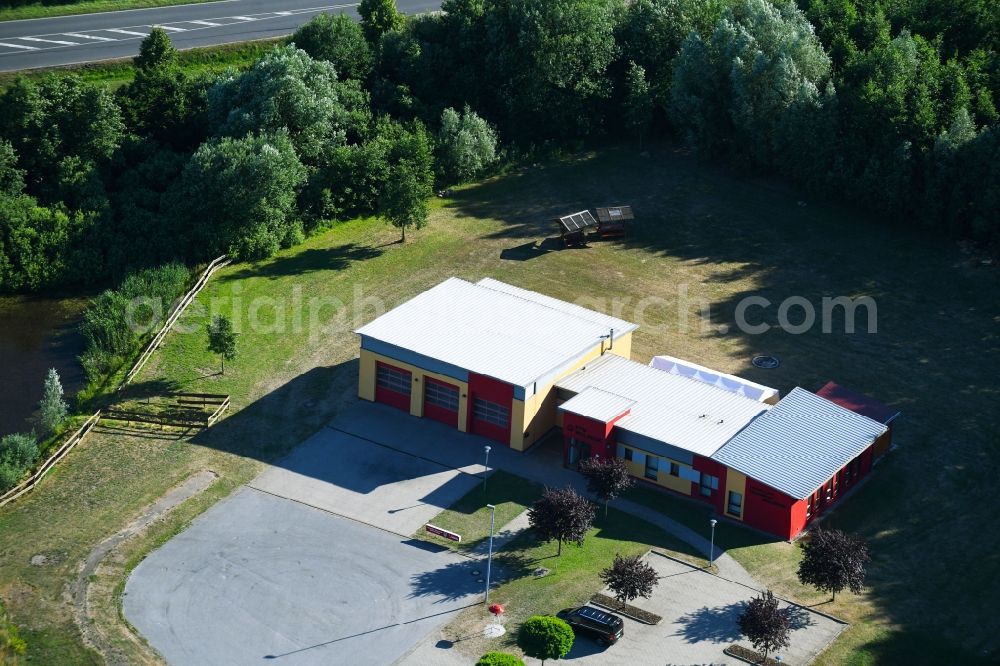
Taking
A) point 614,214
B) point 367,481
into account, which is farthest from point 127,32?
point 367,481

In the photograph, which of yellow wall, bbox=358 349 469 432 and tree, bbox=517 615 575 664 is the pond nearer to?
yellow wall, bbox=358 349 469 432

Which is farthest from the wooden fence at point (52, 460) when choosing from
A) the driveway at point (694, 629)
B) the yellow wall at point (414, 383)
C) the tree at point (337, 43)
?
the tree at point (337, 43)

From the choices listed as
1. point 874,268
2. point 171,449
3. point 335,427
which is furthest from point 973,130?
point 171,449

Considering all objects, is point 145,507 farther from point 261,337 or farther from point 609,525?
point 609,525

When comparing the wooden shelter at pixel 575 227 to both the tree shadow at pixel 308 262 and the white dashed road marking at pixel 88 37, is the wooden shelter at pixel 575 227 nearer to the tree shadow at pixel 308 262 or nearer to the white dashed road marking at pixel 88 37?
the tree shadow at pixel 308 262

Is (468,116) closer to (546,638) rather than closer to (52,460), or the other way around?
(52,460)

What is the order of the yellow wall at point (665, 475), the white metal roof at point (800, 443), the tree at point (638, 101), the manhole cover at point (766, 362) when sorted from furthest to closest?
the tree at point (638, 101) < the manhole cover at point (766, 362) < the yellow wall at point (665, 475) < the white metal roof at point (800, 443)
